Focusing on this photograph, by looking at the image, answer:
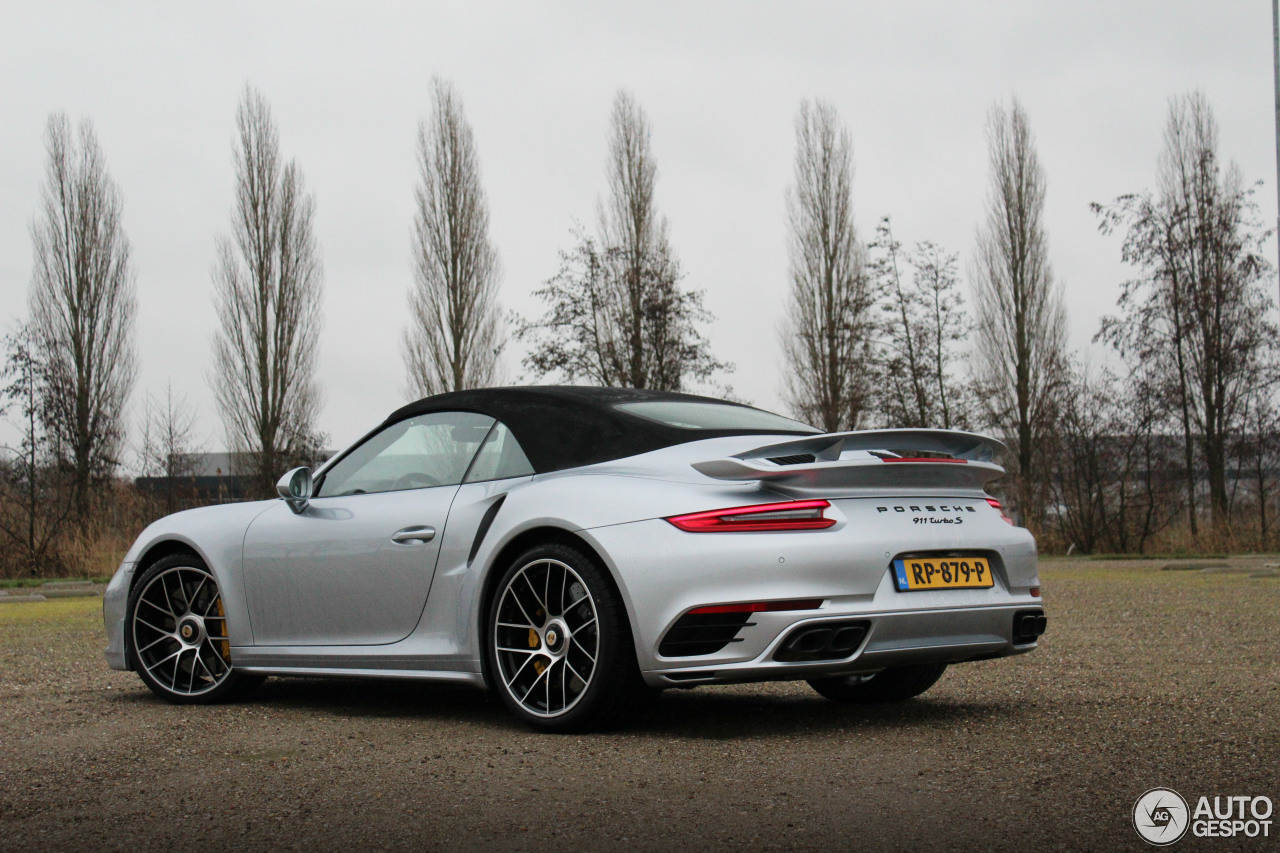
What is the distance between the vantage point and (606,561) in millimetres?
4398

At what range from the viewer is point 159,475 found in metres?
26.1

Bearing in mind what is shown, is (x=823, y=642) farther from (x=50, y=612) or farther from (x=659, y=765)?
(x=50, y=612)

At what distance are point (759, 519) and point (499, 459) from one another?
48.7 inches

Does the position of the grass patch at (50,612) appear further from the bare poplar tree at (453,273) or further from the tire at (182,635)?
the bare poplar tree at (453,273)

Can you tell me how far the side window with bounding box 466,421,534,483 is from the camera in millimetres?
4969

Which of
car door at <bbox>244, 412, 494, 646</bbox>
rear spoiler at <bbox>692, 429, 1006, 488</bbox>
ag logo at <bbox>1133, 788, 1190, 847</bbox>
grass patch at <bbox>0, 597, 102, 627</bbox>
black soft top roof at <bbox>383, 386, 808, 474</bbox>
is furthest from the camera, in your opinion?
grass patch at <bbox>0, 597, 102, 627</bbox>

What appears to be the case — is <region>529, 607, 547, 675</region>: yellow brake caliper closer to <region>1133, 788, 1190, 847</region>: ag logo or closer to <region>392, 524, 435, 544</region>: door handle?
<region>392, 524, 435, 544</region>: door handle

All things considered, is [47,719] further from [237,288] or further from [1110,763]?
[237,288]

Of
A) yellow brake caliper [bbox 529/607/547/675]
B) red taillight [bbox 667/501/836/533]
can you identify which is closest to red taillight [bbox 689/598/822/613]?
red taillight [bbox 667/501/836/533]

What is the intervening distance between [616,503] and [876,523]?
35.0 inches

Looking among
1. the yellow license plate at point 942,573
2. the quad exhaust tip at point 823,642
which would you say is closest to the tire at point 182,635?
the quad exhaust tip at point 823,642

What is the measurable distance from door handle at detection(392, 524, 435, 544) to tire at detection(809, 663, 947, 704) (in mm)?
1799

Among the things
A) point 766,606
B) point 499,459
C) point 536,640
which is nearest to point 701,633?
point 766,606

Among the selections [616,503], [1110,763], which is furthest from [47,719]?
[1110,763]
